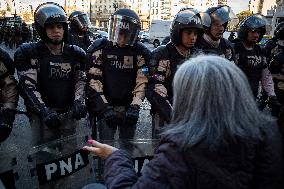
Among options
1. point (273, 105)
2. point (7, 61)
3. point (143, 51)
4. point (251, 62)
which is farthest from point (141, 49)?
point (273, 105)

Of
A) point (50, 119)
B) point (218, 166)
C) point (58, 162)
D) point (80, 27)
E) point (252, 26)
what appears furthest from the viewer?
point (80, 27)

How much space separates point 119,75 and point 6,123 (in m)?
1.19

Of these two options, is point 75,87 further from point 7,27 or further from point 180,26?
point 7,27

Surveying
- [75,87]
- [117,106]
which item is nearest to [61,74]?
[75,87]

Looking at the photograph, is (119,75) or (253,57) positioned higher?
(253,57)

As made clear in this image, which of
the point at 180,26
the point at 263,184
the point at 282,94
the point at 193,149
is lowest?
the point at 282,94

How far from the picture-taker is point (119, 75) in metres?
3.64

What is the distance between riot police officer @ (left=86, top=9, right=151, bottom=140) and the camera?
11.7 feet

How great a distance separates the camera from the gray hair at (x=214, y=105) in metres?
1.36

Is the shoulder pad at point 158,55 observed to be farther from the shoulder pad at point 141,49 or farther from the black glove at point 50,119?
the black glove at point 50,119

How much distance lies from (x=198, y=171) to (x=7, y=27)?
27.6 meters

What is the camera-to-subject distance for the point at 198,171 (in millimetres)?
1338

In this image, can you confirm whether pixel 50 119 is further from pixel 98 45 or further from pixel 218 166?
pixel 218 166

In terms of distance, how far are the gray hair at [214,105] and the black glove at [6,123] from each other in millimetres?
2182
